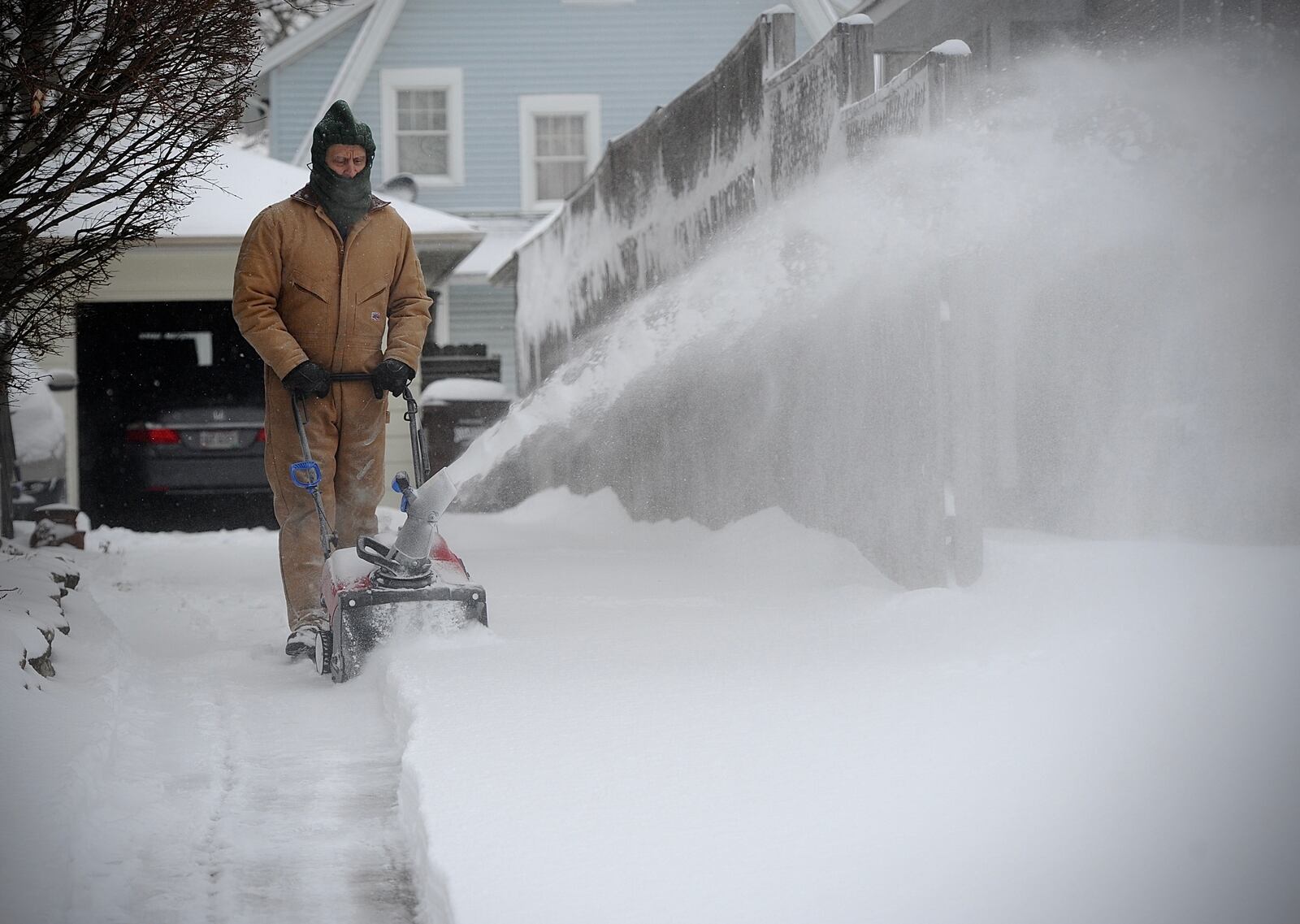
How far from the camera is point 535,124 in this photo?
19.3 metres

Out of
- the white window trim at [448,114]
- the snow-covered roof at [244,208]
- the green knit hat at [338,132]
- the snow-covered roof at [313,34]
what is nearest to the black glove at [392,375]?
the green knit hat at [338,132]

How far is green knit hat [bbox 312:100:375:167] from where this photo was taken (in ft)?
16.2

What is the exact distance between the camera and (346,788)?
11.3 ft

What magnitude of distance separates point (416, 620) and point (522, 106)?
1552cm

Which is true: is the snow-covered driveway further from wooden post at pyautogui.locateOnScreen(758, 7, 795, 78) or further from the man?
wooden post at pyautogui.locateOnScreen(758, 7, 795, 78)

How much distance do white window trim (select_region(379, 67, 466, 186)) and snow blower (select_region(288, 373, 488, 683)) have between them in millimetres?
14878

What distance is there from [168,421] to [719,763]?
892 cm

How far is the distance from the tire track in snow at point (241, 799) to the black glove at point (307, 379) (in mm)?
986

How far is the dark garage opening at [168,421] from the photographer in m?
11.2

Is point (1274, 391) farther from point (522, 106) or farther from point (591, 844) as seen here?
point (522, 106)

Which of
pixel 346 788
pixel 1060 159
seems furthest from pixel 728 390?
pixel 346 788

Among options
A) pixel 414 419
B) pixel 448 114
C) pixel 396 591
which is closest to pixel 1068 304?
pixel 414 419

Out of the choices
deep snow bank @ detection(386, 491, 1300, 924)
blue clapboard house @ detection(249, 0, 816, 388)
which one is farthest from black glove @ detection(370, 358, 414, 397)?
blue clapboard house @ detection(249, 0, 816, 388)

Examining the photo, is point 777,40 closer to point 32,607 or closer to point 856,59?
point 856,59
